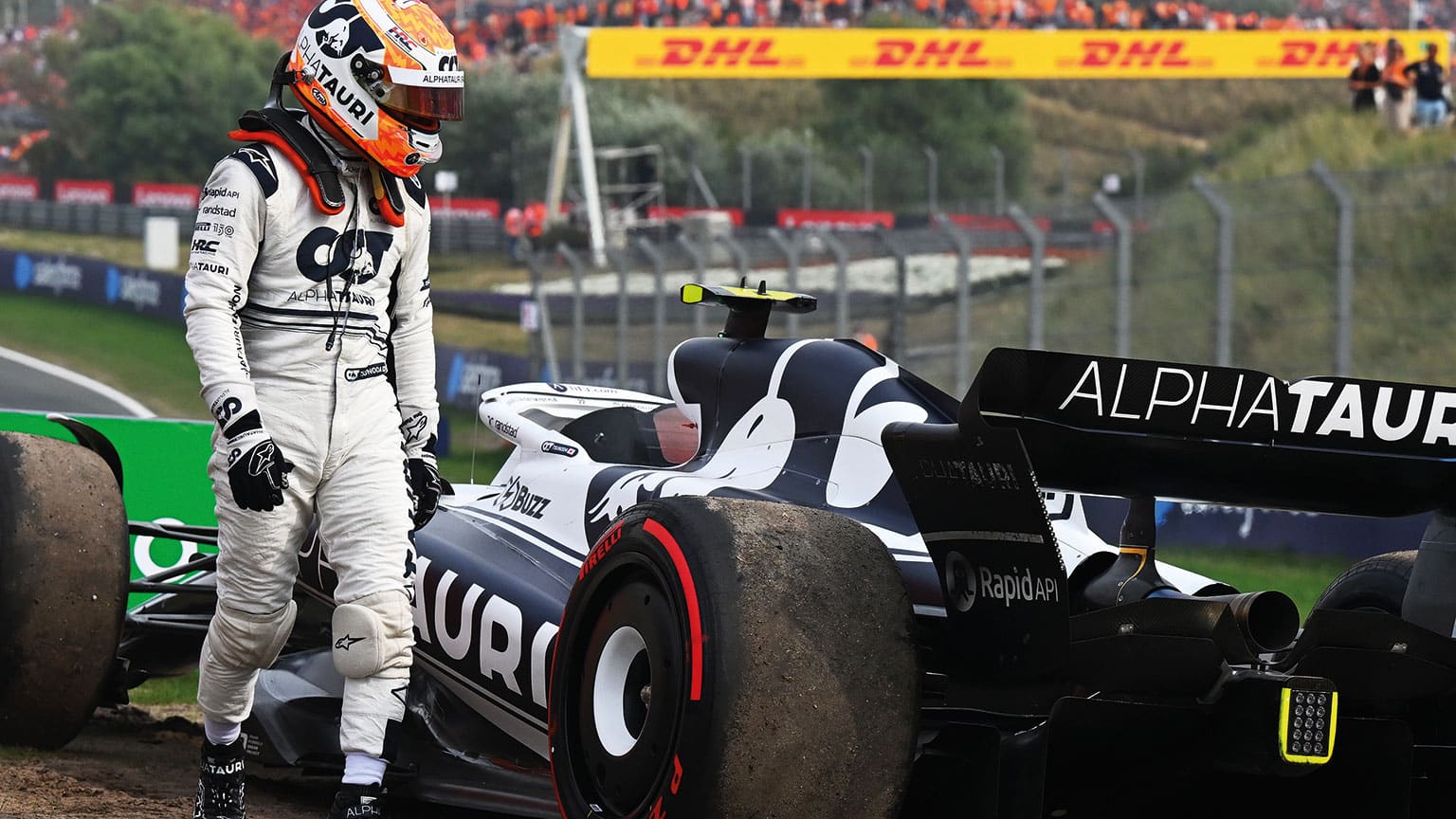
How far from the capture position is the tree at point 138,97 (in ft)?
168

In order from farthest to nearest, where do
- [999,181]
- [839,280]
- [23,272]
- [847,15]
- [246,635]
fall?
[847,15] < [999,181] < [23,272] < [839,280] < [246,635]

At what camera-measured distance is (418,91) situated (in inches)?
193

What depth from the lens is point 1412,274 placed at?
60.2 ft

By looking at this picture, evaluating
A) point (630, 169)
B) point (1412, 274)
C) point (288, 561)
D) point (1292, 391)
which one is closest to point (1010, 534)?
point (1292, 391)

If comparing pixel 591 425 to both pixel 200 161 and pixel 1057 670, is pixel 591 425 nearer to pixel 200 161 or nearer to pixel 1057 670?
pixel 1057 670

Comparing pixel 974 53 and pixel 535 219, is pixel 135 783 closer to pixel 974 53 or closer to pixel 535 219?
pixel 535 219

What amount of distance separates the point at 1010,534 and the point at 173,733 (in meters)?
4.34

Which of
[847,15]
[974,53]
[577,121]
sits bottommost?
[577,121]

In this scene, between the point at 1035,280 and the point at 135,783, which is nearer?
the point at 135,783

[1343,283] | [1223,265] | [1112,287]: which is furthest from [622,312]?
[1343,283]

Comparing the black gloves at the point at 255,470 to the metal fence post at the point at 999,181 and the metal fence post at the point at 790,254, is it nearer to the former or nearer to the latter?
the metal fence post at the point at 790,254

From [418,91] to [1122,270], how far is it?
9.20m

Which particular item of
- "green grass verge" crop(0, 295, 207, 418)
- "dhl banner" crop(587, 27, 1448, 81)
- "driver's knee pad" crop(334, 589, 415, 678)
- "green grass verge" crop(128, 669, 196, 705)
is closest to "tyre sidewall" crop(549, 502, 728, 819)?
"driver's knee pad" crop(334, 589, 415, 678)

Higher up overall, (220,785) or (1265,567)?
(220,785)
